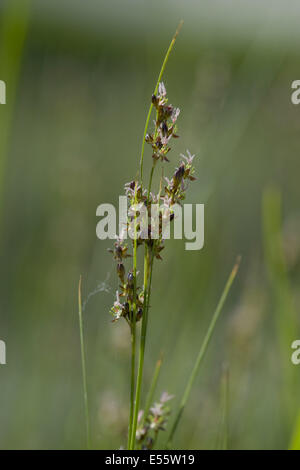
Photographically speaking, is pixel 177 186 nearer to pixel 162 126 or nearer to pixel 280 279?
pixel 162 126

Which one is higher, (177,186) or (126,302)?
(177,186)

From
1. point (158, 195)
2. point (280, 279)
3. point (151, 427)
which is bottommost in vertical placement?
point (151, 427)

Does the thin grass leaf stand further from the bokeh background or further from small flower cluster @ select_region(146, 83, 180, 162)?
small flower cluster @ select_region(146, 83, 180, 162)

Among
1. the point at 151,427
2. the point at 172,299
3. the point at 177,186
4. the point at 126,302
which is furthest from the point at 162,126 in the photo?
the point at 172,299

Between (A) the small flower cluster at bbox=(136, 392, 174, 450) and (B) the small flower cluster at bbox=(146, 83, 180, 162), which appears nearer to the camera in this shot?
(B) the small flower cluster at bbox=(146, 83, 180, 162)

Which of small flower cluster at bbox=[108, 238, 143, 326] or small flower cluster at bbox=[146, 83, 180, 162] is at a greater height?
small flower cluster at bbox=[146, 83, 180, 162]

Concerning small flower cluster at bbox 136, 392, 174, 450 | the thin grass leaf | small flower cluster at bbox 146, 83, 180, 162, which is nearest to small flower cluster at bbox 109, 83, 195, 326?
small flower cluster at bbox 146, 83, 180, 162

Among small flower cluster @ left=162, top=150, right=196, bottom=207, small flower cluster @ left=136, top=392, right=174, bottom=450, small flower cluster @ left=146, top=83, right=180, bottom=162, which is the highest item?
small flower cluster @ left=146, top=83, right=180, bottom=162

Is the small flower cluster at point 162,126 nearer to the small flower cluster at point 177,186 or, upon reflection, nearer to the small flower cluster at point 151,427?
the small flower cluster at point 177,186

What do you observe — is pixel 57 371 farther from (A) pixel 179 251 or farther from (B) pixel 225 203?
→ (B) pixel 225 203

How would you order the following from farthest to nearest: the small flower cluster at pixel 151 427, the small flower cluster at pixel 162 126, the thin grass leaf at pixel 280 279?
the thin grass leaf at pixel 280 279 < the small flower cluster at pixel 151 427 < the small flower cluster at pixel 162 126

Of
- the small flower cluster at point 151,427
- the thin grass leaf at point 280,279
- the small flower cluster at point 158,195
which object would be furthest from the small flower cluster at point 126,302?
the thin grass leaf at point 280,279

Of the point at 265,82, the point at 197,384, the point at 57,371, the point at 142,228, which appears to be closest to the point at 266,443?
the point at 197,384
